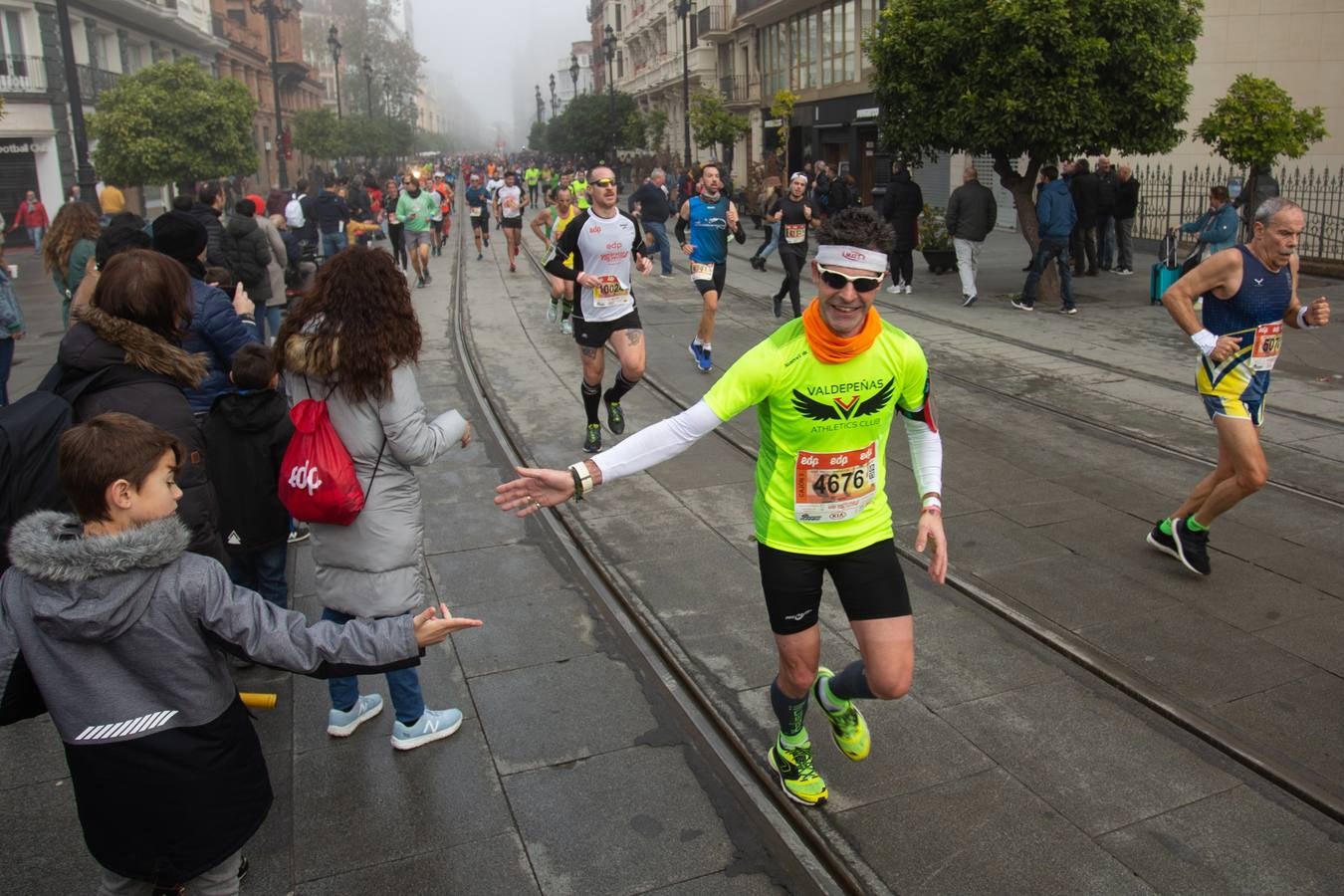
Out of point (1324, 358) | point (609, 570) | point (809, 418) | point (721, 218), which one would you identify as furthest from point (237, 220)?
point (1324, 358)

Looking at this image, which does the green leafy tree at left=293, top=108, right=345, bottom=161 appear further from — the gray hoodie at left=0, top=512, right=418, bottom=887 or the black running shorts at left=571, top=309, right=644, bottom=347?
the gray hoodie at left=0, top=512, right=418, bottom=887

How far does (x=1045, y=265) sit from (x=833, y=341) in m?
12.9

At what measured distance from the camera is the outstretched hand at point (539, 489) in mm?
3398

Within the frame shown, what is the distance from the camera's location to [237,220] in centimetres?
1136

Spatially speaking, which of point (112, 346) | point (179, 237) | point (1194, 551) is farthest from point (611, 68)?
point (112, 346)

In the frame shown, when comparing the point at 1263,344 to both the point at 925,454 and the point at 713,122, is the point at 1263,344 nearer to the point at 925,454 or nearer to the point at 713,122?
the point at 925,454

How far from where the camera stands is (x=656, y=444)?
3.50 m

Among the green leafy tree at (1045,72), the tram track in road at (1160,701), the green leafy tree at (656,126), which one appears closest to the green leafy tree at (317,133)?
the green leafy tree at (656,126)

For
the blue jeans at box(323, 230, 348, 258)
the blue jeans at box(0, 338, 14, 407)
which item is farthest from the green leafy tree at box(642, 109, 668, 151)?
the blue jeans at box(0, 338, 14, 407)

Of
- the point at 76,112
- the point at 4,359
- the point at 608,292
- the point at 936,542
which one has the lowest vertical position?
the point at 936,542

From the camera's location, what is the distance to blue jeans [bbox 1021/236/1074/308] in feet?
47.7

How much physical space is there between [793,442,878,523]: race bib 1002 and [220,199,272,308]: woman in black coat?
9.20 meters

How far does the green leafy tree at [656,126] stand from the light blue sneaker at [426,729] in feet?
165

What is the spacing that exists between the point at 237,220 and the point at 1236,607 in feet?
32.2
